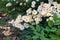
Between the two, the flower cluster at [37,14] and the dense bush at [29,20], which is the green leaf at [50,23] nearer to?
the dense bush at [29,20]

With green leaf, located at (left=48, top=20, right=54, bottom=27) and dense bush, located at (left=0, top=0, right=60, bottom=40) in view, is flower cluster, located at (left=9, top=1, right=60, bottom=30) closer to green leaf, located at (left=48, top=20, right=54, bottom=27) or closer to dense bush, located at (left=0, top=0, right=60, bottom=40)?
dense bush, located at (left=0, top=0, right=60, bottom=40)

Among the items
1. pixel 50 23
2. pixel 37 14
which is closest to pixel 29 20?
pixel 37 14

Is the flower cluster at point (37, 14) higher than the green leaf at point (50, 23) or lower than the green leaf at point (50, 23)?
higher

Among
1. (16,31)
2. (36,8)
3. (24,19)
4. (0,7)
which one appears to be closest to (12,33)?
(16,31)

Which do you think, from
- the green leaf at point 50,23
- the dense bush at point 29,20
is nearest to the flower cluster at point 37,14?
the dense bush at point 29,20

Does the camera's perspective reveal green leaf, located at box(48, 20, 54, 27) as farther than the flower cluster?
No

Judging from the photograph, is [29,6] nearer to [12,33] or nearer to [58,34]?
[12,33]

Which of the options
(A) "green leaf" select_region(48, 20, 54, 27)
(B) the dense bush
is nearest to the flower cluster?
(B) the dense bush

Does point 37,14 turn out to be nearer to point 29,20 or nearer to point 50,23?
point 29,20

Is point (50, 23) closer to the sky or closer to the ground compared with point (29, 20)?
closer to the ground

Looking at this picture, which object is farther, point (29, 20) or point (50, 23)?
point (29, 20)

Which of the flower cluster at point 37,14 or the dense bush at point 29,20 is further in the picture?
the flower cluster at point 37,14
